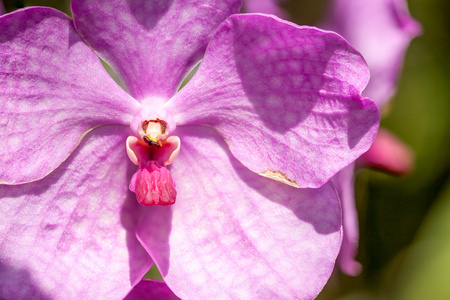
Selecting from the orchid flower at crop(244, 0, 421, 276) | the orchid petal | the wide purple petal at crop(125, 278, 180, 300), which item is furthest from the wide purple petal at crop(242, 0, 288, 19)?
the wide purple petal at crop(125, 278, 180, 300)

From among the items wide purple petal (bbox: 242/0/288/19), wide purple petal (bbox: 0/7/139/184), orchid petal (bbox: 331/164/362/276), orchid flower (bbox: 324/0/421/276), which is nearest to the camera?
wide purple petal (bbox: 0/7/139/184)

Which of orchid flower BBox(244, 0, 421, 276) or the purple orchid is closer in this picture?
the purple orchid

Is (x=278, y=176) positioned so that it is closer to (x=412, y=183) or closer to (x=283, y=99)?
(x=283, y=99)

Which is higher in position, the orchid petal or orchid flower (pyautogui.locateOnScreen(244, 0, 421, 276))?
orchid flower (pyautogui.locateOnScreen(244, 0, 421, 276))

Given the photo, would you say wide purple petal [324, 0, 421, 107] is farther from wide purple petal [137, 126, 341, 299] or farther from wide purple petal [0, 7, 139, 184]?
wide purple petal [0, 7, 139, 184]

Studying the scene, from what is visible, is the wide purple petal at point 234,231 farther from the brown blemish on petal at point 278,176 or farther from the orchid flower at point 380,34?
the orchid flower at point 380,34

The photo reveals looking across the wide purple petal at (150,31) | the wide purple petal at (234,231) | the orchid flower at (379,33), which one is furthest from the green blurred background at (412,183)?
the wide purple petal at (150,31)

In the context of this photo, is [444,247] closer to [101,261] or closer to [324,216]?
[324,216]

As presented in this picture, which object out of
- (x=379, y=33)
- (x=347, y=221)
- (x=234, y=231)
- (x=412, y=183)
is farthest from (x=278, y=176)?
(x=412, y=183)
